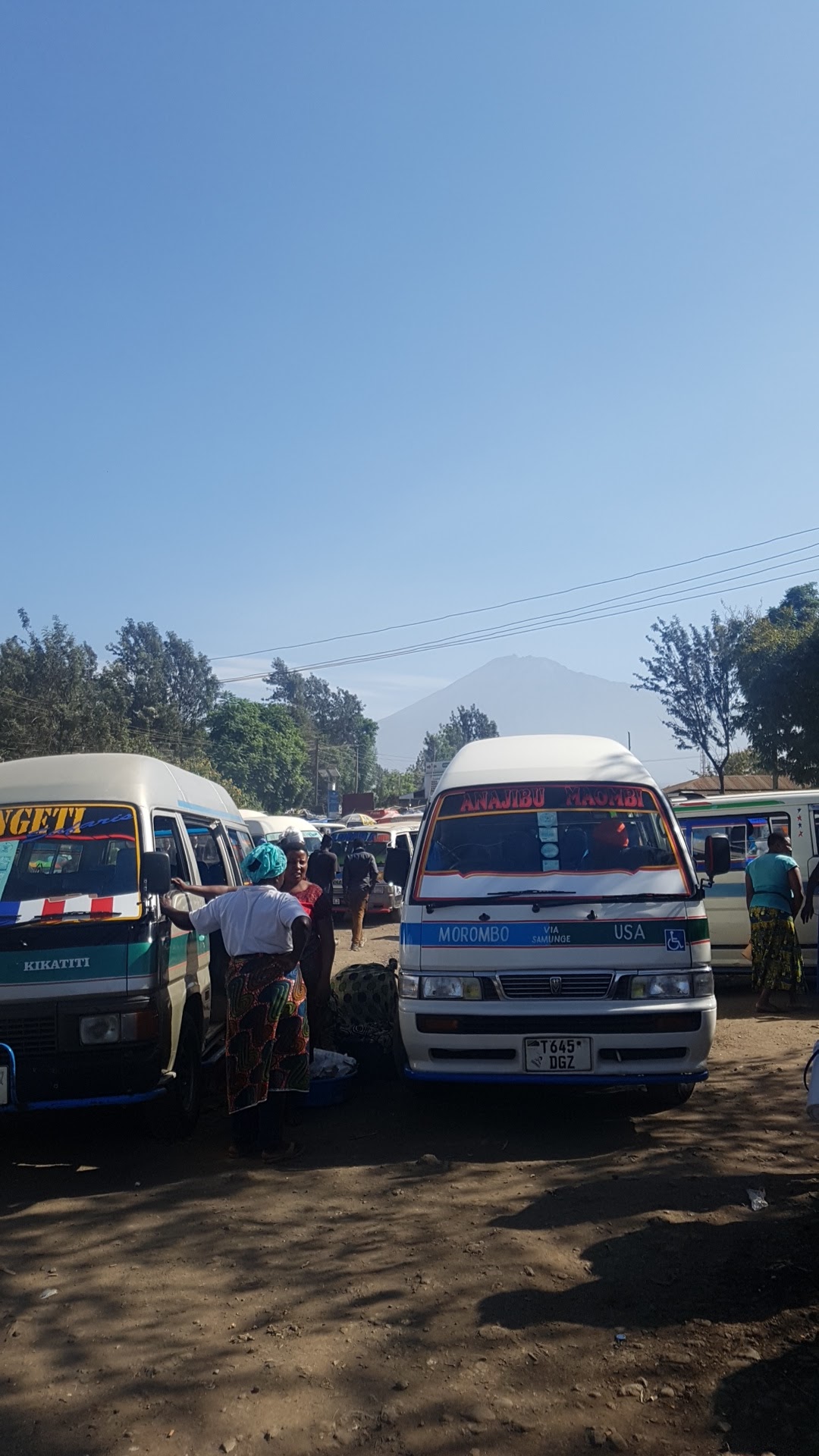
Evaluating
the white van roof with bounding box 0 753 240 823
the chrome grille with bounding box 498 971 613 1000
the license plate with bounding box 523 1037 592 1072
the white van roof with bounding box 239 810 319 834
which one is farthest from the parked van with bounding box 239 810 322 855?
the license plate with bounding box 523 1037 592 1072

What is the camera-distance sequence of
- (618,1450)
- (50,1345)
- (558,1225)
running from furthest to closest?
(558,1225)
(50,1345)
(618,1450)

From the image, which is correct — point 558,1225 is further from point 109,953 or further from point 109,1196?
point 109,953

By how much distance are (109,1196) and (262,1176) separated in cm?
76

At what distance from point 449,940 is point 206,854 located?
7.54ft

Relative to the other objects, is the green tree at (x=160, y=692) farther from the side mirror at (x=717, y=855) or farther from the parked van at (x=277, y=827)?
the side mirror at (x=717, y=855)

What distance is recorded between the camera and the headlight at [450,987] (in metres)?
6.06

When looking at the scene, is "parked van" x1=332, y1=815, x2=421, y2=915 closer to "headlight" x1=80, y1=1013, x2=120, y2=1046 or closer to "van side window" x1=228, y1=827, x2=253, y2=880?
"van side window" x1=228, y1=827, x2=253, y2=880

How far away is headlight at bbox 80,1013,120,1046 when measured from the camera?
217 inches

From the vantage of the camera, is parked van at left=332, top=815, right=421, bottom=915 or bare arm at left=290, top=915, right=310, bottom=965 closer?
bare arm at left=290, top=915, right=310, bottom=965

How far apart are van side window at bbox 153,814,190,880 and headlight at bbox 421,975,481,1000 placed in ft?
5.27

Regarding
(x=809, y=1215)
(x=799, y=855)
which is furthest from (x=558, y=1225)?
(x=799, y=855)

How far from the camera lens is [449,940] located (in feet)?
20.3

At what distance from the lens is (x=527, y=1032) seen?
5922 millimetres

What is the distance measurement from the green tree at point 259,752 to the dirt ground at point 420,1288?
68.4 m
